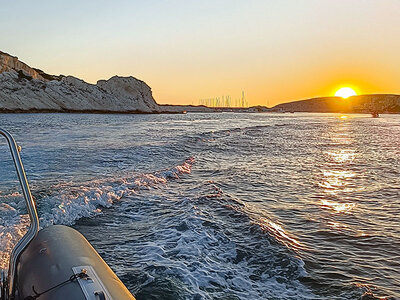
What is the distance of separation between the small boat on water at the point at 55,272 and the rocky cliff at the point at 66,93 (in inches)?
3083

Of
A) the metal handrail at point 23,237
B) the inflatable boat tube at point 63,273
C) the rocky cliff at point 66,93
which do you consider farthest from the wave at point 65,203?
the rocky cliff at point 66,93

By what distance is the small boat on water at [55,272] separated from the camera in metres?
2.62

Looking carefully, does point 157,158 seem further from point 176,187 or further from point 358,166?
point 358,166

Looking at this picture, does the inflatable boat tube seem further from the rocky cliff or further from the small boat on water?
the rocky cliff

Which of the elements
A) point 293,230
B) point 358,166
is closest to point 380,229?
point 293,230

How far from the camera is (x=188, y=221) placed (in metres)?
7.06

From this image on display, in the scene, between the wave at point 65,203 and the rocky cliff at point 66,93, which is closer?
the wave at point 65,203

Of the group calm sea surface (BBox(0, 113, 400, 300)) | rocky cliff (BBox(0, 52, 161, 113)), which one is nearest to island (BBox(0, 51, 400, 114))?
rocky cliff (BBox(0, 52, 161, 113))

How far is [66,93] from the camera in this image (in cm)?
9025

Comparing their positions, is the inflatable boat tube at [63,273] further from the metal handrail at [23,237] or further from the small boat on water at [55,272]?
the metal handrail at [23,237]

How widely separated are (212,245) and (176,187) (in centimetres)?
481

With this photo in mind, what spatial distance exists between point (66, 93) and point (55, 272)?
95.6 meters

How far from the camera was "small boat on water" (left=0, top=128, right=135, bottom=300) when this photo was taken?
262cm

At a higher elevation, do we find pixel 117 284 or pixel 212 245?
pixel 117 284
